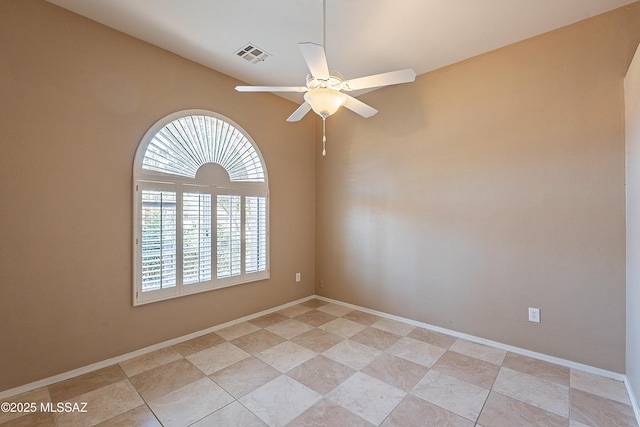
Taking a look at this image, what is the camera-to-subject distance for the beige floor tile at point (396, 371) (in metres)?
2.27

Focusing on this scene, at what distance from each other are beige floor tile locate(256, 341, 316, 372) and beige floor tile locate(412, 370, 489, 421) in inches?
39.4

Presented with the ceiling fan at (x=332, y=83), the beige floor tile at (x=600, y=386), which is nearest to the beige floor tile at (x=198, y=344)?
the ceiling fan at (x=332, y=83)

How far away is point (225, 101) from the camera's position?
3346mm

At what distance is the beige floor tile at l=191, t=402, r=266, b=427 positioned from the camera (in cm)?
182

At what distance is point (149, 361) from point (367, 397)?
1.94 metres

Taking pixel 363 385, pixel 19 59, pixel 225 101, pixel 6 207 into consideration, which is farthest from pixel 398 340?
pixel 19 59

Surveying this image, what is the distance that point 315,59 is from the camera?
1732 millimetres

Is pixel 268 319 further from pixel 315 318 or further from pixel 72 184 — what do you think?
pixel 72 184

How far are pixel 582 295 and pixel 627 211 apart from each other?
29.7 inches

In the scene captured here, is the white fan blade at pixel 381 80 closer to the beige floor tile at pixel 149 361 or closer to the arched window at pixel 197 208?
the arched window at pixel 197 208

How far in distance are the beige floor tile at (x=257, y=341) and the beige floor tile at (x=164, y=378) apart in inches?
20.1

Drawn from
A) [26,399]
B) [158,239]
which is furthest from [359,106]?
[26,399]

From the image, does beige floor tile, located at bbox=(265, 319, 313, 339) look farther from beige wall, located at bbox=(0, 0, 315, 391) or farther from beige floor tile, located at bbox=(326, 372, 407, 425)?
beige floor tile, located at bbox=(326, 372, 407, 425)

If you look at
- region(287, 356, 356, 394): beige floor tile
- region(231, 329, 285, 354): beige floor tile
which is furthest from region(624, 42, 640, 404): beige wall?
region(231, 329, 285, 354): beige floor tile
